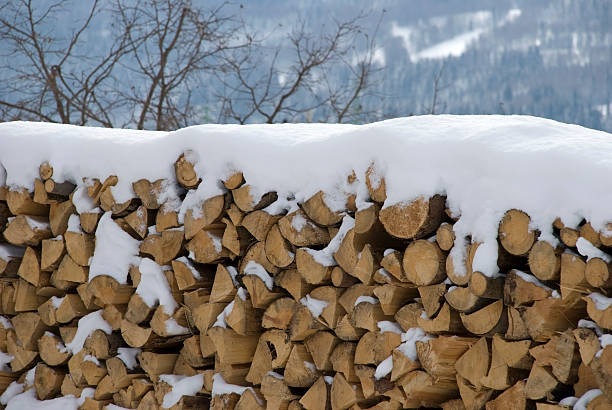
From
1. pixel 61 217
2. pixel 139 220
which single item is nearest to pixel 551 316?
pixel 139 220

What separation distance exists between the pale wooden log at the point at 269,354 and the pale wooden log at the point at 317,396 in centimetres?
11

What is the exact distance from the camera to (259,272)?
2.01 m

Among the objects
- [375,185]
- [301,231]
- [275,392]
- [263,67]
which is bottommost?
[275,392]

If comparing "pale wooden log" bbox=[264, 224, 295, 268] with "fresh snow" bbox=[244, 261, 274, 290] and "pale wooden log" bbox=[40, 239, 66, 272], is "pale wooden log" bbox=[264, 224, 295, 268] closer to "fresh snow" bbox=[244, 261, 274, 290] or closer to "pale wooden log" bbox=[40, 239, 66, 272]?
"fresh snow" bbox=[244, 261, 274, 290]

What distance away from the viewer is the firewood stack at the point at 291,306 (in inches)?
60.2

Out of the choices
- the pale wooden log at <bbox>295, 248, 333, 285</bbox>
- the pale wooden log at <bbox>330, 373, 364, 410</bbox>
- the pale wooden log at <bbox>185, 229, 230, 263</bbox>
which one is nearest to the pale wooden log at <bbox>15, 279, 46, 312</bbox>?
the pale wooden log at <bbox>185, 229, 230, 263</bbox>

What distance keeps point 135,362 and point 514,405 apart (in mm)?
1238

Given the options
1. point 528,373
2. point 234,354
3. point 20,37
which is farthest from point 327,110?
point 528,373

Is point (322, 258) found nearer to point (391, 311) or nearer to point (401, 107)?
point (391, 311)

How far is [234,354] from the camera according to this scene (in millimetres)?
2057

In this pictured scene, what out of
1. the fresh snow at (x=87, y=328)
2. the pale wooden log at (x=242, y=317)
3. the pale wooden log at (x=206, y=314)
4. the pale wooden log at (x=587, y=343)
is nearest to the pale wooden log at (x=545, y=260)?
the pale wooden log at (x=587, y=343)

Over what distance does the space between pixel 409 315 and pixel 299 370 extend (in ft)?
1.20

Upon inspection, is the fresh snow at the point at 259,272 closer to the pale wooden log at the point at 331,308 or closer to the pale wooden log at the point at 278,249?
the pale wooden log at the point at 278,249

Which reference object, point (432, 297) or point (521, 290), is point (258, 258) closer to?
point (432, 297)
